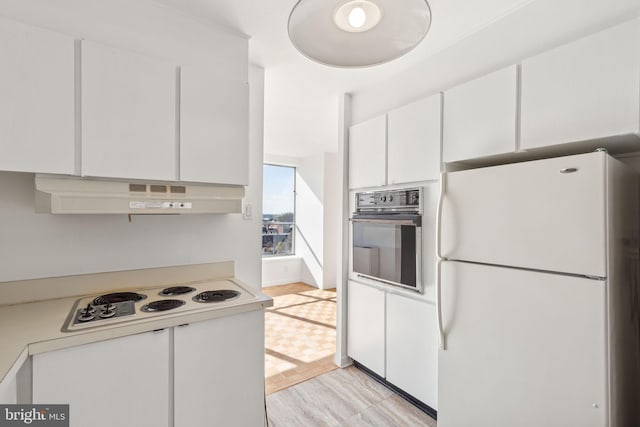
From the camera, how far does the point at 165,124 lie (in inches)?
63.6

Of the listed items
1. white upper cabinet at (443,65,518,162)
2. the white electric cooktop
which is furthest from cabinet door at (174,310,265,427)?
white upper cabinet at (443,65,518,162)

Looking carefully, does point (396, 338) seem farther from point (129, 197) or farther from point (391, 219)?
point (129, 197)

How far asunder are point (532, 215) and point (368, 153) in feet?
4.57

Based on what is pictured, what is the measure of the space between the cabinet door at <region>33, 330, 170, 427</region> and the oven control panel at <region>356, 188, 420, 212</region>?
1629 mm

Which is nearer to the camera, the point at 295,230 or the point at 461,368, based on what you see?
the point at 461,368

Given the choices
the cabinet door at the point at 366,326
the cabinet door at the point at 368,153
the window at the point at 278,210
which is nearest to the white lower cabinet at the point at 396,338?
the cabinet door at the point at 366,326

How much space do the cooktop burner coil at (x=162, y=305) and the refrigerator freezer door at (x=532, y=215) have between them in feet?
4.72

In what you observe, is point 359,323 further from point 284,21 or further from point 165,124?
point 284,21

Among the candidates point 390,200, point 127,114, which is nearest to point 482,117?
point 390,200

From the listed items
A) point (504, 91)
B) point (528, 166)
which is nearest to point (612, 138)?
point (528, 166)

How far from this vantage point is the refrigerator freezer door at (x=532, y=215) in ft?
3.73

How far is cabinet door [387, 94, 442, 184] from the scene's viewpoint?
6.52ft

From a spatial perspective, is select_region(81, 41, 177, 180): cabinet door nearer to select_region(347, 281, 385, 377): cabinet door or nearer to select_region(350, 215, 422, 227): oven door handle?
select_region(350, 215, 422, 227): oven door handle

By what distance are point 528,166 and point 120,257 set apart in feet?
7.08
